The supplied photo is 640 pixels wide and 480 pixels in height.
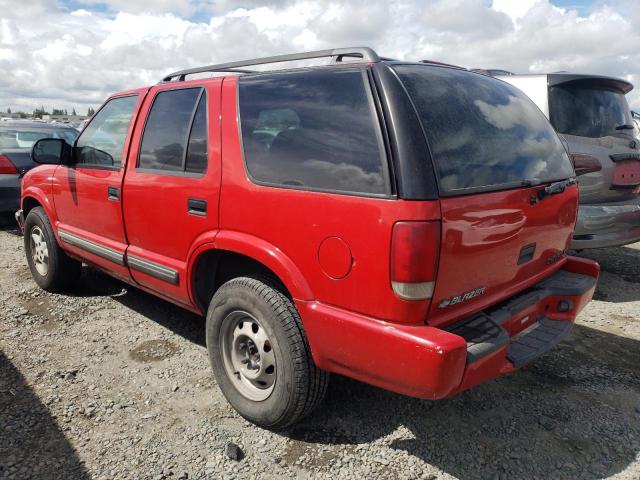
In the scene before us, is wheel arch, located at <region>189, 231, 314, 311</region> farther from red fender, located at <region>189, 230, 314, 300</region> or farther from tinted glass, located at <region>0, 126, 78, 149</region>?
tinted glass, located at <region>0, 126, 78, 149</region>

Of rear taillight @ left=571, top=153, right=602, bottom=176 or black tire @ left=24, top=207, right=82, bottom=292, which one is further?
rear taillight @ left=571, top=153, right=602, bottom=176

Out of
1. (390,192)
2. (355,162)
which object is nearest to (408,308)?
(390,192)

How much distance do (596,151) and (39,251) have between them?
5.24 meters

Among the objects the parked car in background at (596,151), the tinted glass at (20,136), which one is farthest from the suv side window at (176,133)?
the tinted glass at (20,136)

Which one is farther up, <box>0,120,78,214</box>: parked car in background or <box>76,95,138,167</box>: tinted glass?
<box>76,95,138,167</box>: tinted glass

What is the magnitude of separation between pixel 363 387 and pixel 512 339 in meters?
0.99

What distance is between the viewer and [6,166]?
22.4 ft

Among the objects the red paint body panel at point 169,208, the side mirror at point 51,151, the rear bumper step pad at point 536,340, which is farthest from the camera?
the side mirror at point 51,151

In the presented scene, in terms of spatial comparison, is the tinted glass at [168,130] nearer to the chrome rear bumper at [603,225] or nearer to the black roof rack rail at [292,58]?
the black roof rack rail at [292,58]

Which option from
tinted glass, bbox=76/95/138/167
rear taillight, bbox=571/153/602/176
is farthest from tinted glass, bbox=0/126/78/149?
rear taillight, bbox=571/153/602/176

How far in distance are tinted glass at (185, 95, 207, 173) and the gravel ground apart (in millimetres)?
1347

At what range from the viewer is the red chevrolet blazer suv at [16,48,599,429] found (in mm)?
2016

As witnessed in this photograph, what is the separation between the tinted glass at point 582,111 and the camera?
15.3 feet

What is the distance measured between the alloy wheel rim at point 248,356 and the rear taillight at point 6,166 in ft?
18.8
